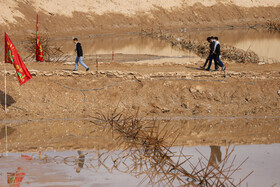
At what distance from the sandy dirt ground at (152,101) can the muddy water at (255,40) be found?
340 inches

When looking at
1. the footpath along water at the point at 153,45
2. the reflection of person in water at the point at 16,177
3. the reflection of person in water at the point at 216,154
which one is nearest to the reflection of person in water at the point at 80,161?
the reflection of person in water at the point at 16,177

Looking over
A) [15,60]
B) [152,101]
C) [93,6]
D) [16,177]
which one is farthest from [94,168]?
[93,6]

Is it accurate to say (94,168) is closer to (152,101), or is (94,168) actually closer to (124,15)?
(152,101)

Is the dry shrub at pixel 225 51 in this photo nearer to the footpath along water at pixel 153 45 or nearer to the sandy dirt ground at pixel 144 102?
the footpath along water at pixel 153 45

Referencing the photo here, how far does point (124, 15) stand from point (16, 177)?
3777 centimetres

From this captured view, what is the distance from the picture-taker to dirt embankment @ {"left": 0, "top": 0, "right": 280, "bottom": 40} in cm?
4188

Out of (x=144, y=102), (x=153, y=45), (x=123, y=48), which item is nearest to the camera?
(x=144, y=102)

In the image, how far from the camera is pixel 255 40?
38750mm

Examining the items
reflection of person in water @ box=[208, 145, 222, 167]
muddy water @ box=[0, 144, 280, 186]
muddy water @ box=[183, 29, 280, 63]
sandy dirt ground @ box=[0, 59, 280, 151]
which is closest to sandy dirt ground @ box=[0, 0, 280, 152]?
sandy dirt ground @ box=[0, 59, 280, 151]

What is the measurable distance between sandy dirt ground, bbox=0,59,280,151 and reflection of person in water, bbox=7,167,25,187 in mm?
3522

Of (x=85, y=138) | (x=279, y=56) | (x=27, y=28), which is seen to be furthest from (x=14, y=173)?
(x=27, y=28)

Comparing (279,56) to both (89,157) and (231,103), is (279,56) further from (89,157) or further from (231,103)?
(89,157)

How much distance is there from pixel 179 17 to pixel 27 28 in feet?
53.0

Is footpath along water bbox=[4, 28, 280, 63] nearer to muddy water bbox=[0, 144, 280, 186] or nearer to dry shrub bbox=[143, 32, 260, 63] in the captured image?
dry shrub bbox=[143, 32, 260, 63]
